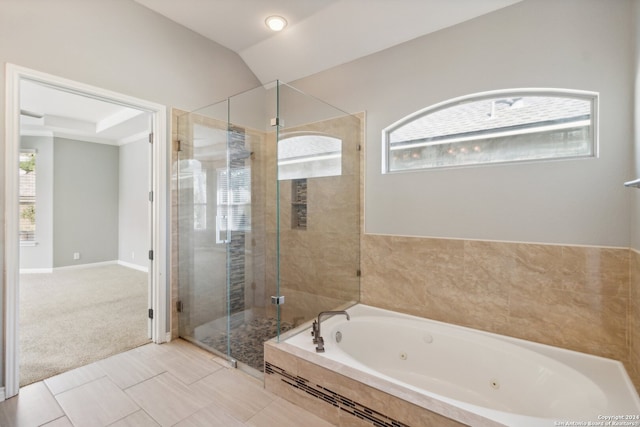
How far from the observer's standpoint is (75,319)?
3225 mm

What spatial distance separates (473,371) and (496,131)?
5.77 ft

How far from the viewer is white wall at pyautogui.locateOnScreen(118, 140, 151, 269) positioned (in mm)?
5684

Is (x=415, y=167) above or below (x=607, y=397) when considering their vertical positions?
above

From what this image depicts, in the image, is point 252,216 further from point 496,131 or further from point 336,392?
point 496,131

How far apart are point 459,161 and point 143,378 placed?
2.94 metres

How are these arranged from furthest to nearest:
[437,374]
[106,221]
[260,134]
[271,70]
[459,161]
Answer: [106,221]
[271,70]
[260,134]
[459,161]
[437,374]

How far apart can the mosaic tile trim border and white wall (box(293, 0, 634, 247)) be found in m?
1.41

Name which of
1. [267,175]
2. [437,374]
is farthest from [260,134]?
[437,374]

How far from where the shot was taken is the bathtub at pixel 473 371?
1399 millimetres

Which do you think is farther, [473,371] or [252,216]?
[252,216]

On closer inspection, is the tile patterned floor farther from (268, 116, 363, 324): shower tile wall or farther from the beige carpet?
(268, 116, 363, 324): shower tile wall

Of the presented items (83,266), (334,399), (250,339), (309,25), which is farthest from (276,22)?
(83,266)

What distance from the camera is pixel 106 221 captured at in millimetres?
6176

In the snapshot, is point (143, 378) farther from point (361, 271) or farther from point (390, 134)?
point (390, 134)
